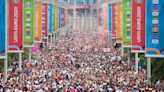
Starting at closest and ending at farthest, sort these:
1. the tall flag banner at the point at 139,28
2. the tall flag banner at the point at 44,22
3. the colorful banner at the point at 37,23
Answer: the tall flag banner at the point at 139,28 < the colorful banner at the point at 37,23 < the tall flag banner at the point at 44,22

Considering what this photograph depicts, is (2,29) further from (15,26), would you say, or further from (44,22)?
→ (44,22)

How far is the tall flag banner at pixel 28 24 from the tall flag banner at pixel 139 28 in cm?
842

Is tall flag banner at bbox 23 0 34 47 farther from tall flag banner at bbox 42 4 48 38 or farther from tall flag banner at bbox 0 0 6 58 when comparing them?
tall flag banner at bbox 42 4 48 38

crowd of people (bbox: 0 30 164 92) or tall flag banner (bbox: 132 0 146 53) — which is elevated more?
tall flag banner (bbox: 132 0 146 53)

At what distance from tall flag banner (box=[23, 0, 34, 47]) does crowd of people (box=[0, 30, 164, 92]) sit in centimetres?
173

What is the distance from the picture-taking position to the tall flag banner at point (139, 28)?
1382 inches

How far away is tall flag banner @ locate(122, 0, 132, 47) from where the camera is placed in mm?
41650

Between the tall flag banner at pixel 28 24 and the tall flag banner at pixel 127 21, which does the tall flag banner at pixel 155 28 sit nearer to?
the tall flag banner at pixel 127 21

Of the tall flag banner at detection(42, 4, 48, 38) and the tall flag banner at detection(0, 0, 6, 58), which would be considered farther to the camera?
the tall flag banner at detection(42, 4, 48, 38)

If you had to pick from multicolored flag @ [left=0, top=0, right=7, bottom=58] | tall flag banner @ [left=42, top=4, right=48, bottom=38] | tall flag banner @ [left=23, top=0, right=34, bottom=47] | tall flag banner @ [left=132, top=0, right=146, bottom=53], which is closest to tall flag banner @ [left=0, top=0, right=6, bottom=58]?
multicolored flag @ [left=0, top=0, right=7, bottom=58]

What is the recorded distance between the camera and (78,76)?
3800 cm

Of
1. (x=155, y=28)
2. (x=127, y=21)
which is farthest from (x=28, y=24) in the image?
(x=155, y=28)

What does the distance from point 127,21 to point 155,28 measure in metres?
13.8

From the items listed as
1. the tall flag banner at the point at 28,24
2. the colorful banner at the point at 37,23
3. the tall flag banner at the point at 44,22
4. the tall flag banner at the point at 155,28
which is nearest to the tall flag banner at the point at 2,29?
the tall flag banner at the point at 155,28
